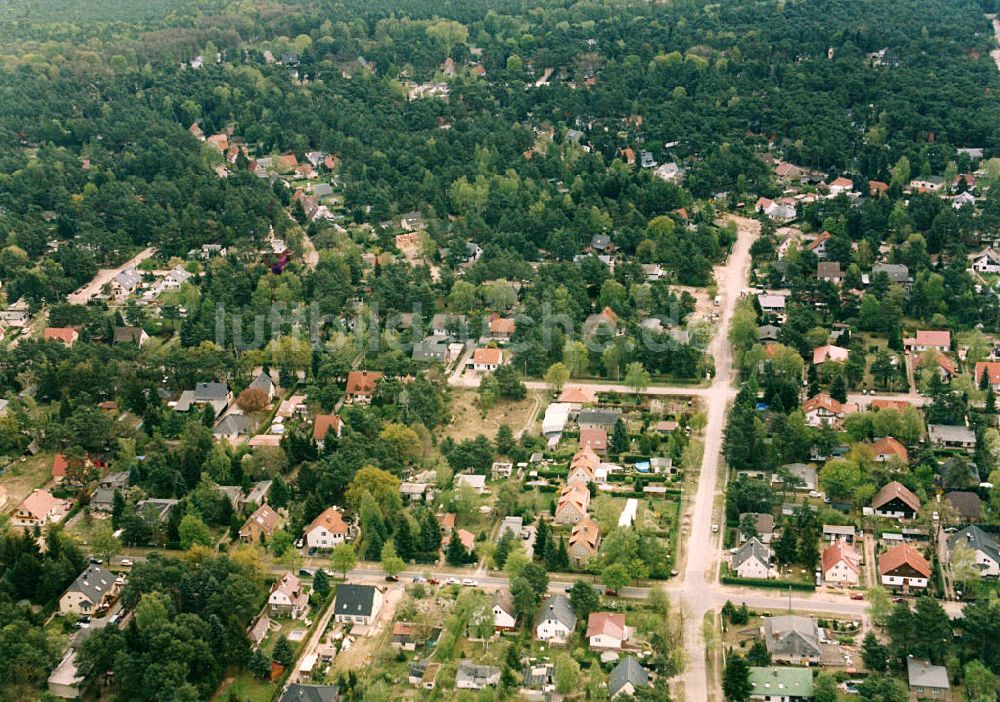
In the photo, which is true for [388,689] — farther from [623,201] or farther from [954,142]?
[954,142]

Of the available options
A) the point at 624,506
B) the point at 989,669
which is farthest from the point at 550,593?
the point at 989,669

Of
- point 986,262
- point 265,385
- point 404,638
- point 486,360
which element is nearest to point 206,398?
point 265,385

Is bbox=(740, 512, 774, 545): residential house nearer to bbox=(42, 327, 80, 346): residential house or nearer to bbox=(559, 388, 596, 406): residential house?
bbox=(559, 388, 596, 406): residential house

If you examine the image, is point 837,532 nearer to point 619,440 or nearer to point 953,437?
point 953,437

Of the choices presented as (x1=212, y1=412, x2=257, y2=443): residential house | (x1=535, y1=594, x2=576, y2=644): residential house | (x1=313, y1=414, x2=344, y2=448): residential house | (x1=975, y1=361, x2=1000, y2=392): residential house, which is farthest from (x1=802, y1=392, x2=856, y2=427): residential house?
(x1=212, y1=412, x2=257, y2=443): residential house

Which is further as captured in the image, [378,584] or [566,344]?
[566,344]

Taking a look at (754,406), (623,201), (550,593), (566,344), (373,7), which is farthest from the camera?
(373,7)
